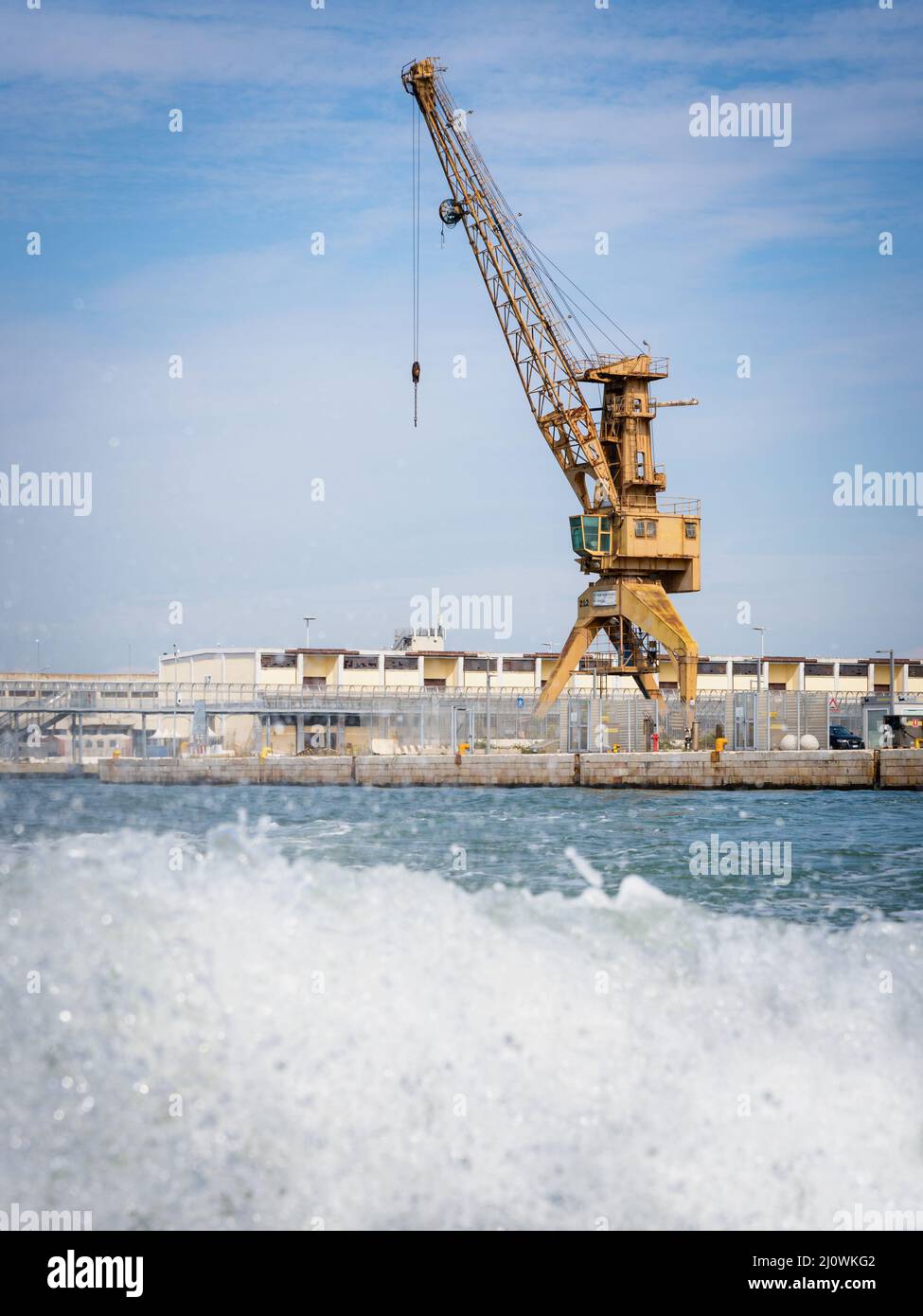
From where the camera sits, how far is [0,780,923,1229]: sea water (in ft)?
23.2

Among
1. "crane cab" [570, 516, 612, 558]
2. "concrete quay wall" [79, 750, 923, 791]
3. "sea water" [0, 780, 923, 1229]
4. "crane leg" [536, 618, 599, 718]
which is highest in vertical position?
"crane cab" [570, 516, 612, 558]

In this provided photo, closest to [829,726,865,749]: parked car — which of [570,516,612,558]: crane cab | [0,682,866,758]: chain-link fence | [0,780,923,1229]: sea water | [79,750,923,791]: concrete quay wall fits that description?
[0,682,866,758]: chain-link fence

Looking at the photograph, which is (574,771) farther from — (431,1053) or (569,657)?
(431,1053)

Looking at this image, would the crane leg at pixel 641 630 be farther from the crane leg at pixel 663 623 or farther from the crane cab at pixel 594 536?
the crane cab at pixel 594 536

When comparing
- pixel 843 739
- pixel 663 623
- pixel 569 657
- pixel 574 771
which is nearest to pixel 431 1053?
pixel 574 771

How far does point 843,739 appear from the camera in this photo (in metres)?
57.2

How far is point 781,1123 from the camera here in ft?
24.7

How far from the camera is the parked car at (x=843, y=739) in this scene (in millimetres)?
56281

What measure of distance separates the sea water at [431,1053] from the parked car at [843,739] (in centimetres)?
4578

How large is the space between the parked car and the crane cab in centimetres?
1341

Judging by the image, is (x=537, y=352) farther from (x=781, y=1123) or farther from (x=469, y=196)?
(x=781, y=1123)

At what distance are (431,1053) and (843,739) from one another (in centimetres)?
5197

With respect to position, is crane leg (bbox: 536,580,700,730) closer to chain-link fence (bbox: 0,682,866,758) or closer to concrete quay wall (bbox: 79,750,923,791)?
chain-link fence (bbox: 0,682,866,758)
